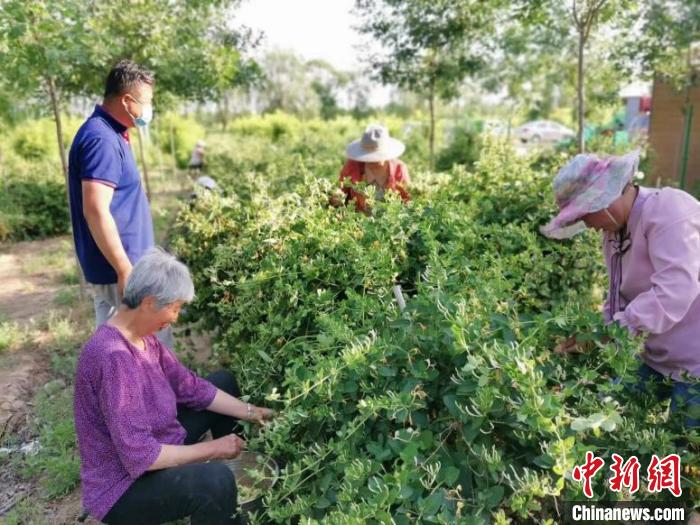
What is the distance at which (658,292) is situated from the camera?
209 cm

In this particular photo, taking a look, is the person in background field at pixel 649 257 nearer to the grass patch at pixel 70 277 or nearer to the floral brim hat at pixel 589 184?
the floral brim hat at pixel 589 184

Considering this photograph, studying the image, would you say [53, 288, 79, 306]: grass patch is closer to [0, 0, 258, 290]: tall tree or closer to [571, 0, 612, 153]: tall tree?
[0, 0, 258, 290]: tall tree

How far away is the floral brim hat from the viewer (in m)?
2.24

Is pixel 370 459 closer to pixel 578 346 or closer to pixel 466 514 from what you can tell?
pixel 466 514

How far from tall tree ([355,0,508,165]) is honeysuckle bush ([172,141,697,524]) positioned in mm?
7001

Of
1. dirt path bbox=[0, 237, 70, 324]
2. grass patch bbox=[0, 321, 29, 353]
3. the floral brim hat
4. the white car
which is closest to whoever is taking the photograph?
the floral brim hat

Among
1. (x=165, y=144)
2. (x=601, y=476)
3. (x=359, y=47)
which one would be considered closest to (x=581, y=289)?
(x=601, y=476)

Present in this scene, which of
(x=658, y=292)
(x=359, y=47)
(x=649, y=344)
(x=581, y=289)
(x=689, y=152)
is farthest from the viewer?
(x=689, y=152)

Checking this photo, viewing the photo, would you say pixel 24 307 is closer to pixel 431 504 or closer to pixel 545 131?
pixel 431 504

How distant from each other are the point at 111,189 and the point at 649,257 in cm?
255

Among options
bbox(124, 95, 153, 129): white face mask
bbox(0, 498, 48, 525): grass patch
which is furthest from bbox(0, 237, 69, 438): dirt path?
bbox(124, 95, 153, 129): white face mask

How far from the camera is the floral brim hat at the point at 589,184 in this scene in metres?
2.24

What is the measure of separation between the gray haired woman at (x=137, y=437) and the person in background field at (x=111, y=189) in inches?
36.8

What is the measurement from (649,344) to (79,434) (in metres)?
2.24
